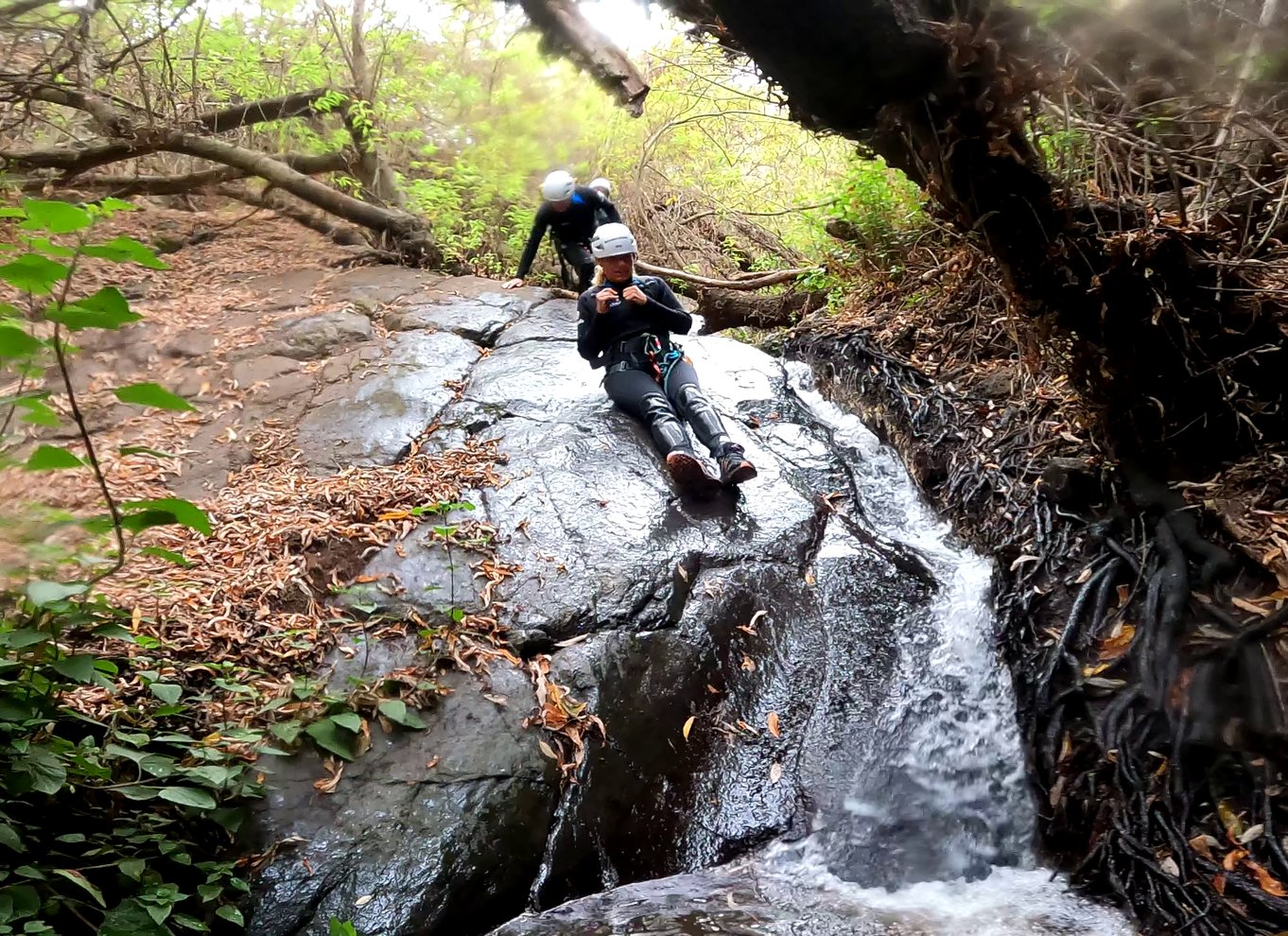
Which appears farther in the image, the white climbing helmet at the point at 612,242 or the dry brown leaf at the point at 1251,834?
the white climbing helmet at the point at 612,242

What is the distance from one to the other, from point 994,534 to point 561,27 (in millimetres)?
3382

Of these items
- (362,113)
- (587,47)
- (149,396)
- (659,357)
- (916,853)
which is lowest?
(916,853)

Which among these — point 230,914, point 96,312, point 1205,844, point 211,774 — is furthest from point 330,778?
point 1205,844

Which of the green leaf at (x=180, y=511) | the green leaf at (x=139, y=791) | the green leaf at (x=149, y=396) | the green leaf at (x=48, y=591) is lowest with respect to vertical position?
the green leaf at (x=139, y=791)

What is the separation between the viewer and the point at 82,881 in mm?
1881

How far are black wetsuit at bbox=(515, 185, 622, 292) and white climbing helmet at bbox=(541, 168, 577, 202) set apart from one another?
4.3 inches

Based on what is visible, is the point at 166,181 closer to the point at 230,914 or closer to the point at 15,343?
the point at 15,343

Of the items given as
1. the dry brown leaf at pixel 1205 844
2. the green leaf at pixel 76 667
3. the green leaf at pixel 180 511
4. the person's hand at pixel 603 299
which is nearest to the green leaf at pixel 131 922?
the green leaf at pixel 76 667

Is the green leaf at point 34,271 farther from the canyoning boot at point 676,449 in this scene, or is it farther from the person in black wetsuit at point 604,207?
the person in black wetsuit at point 604,207

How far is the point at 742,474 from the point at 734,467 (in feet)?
0.22

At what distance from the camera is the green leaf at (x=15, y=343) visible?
1.45m

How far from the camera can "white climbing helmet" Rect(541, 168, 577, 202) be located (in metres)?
7.03

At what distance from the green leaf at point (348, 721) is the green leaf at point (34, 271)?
5.81 feet

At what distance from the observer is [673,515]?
438 centimetres
